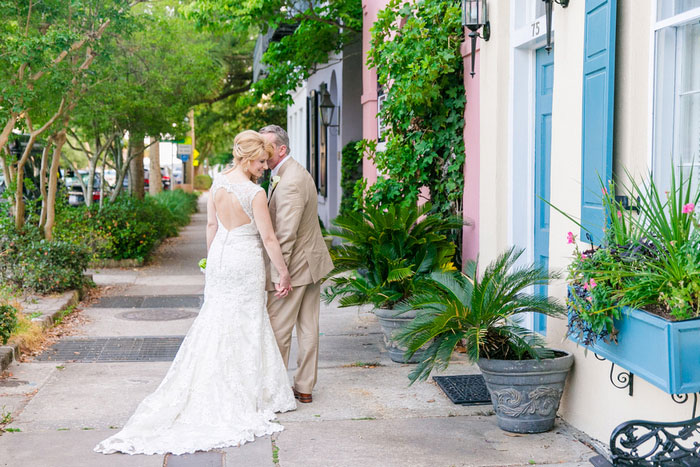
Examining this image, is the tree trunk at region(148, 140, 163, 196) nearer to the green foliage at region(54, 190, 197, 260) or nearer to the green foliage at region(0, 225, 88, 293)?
the green foliage at region(54, 190, 197, 260)

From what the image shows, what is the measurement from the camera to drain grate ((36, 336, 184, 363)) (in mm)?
7055

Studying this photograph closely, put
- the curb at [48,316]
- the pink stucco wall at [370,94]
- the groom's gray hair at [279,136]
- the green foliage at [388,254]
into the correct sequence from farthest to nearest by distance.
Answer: the pink stucco wall at [370,94], the green foliage at [388,254], the curb at [48,316], the groom's gray hair at [279,136]

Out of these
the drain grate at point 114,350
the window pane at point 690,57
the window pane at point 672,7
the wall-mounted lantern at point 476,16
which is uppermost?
the wall-mounted lantern at point 476,16

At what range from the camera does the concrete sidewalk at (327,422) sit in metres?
4.59

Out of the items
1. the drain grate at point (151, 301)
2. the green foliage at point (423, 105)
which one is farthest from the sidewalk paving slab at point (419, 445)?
the drain grate at point (151, 301)

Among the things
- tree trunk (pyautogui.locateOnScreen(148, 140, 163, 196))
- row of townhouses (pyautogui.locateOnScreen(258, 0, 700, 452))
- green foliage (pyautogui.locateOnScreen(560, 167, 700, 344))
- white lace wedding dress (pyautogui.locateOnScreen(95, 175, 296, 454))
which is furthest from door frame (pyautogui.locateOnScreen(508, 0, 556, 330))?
tree trunk (pyautogui.locateOnScreen(148, 140, 163, 196))

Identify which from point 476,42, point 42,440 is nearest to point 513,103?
point 476,42

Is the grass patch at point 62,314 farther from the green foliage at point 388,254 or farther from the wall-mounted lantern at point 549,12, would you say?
the wall-mounted lantern at point 549,12

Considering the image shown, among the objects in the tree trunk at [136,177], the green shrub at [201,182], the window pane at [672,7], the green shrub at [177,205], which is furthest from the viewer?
the green shrub at [201,182]

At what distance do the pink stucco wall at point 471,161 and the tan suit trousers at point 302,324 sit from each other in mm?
2092

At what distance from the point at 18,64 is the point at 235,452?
5.74 meters

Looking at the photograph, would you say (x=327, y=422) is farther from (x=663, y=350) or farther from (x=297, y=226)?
(x=663, y=350)

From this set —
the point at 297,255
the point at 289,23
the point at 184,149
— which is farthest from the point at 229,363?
the point at 184,149

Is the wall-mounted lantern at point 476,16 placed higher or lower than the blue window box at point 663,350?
higher
